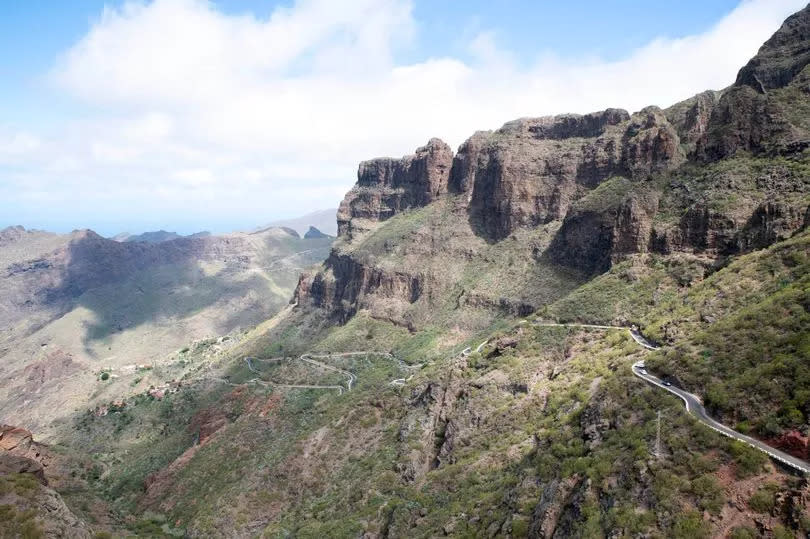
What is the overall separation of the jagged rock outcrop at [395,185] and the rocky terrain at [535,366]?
3.36ft

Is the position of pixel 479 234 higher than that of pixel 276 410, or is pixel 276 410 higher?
pixel 479 234

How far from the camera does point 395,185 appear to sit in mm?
148750

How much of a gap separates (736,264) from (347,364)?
6632cm

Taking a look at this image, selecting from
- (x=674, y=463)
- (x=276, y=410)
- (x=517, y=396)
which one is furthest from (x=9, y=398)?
(x=674, y=463)

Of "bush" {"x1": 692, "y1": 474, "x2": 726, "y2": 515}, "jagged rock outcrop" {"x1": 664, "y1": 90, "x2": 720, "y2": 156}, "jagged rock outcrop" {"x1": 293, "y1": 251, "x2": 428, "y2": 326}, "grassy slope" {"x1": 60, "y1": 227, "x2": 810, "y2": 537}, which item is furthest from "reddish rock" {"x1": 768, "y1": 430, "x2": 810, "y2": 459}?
"jagged rock outcrop" {"x1": 293, "y1": 251, "x2": 428, "y2": 326}

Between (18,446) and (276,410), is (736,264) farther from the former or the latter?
(18,446)

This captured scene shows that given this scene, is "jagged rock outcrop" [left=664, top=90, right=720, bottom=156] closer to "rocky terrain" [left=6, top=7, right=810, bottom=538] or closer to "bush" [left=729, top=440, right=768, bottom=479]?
"rocky terrain" [left=6, top=7, right=810, bottom=538]

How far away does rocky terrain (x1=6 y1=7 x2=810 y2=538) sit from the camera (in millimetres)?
28203

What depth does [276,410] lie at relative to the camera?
82.2 meters

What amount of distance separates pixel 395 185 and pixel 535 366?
10065 centimetres

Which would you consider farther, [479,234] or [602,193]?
[479,234]

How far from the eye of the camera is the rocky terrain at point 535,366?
1110 inches

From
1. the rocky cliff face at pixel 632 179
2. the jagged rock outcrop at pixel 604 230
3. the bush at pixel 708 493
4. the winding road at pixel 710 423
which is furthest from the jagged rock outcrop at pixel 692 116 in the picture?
the bush at pixel 708 493

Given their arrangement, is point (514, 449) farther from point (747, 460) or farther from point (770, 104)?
point (770, 104)
